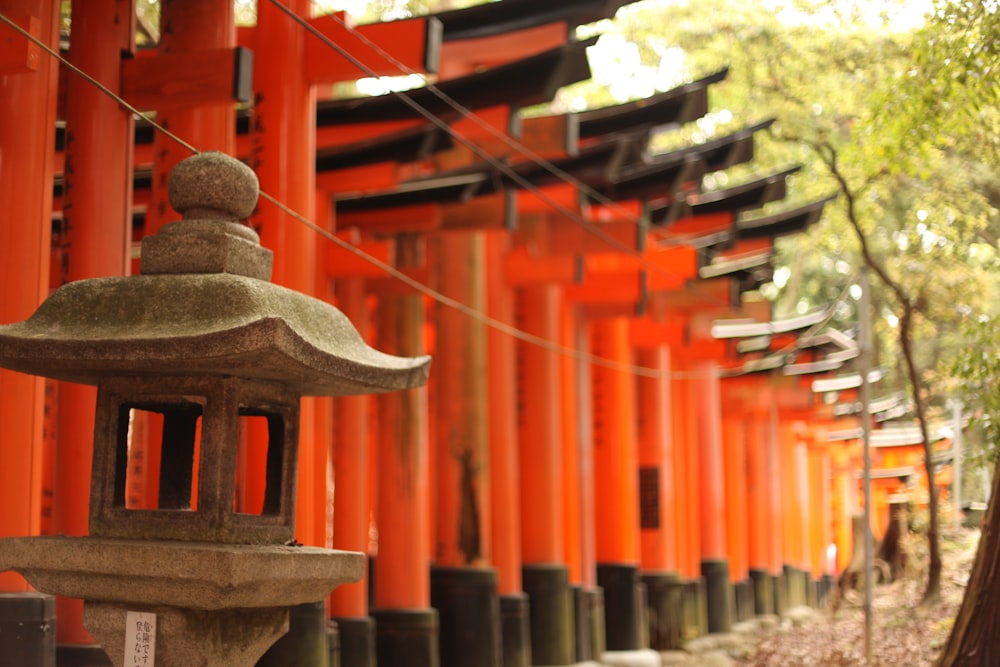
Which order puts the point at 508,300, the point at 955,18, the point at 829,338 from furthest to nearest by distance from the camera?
the point at 829,338, the point at 508,300, the point at 955,18

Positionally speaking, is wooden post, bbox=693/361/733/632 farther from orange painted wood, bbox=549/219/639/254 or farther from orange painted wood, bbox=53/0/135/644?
orange painted wood, bbox=53/0/135/644

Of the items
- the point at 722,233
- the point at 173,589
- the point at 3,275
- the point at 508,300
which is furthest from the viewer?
the point at 722,233

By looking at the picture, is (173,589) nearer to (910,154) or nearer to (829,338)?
(910,154)

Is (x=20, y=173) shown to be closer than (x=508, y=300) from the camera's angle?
A: Yes

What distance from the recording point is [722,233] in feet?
57.5

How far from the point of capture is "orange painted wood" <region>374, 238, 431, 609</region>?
11.7m

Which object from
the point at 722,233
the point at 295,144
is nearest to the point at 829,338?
the point at 722,233

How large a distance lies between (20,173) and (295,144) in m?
Answer: 2.03

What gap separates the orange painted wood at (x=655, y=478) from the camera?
17766 mm

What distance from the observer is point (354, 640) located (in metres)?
11.0

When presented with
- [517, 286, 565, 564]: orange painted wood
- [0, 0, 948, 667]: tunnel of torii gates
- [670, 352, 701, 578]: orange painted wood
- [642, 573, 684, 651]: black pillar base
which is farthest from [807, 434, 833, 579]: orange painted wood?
[517, 286, 565, 564]: orange painted wood

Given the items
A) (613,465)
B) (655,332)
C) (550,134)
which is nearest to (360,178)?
(550,134)

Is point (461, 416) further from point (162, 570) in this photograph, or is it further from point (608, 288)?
point (162, 570)

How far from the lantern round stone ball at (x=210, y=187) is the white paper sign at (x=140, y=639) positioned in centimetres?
184
